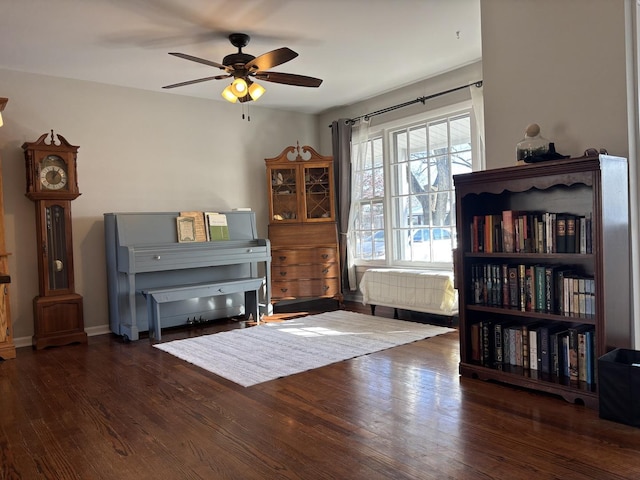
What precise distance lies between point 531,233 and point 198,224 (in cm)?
355

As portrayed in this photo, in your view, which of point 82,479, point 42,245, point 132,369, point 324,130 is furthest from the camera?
point 324,130

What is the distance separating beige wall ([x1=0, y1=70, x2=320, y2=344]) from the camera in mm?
4688

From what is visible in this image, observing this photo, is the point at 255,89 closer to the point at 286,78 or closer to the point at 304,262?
the point at 286,78

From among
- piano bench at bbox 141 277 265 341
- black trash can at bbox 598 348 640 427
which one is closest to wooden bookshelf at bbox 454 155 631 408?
black trash can at bbox 598 348 640 427

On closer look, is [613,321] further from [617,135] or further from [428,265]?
[428,265]

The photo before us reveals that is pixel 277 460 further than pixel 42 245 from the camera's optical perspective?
No

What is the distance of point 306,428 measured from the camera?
8.13 feet

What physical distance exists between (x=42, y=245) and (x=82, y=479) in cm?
311

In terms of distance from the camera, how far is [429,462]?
81.5 inches

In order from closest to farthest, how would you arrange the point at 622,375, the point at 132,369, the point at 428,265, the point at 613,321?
the point at 622,375 → the point at 613,321 → the point at 132,369 → the point at 428,265

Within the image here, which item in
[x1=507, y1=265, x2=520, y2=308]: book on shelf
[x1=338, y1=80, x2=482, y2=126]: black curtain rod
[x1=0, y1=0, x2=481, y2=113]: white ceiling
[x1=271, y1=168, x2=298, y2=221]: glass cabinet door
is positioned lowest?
[x1=507, y1=265, x2=520, y2=308]: book on shelf

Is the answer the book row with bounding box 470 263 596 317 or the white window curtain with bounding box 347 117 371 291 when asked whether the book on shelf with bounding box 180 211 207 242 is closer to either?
the white window curtain with bounding box 347 117 371 291

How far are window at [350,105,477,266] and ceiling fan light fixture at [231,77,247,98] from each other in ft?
7.90

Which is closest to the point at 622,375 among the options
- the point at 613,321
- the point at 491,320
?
the point at 613,321
